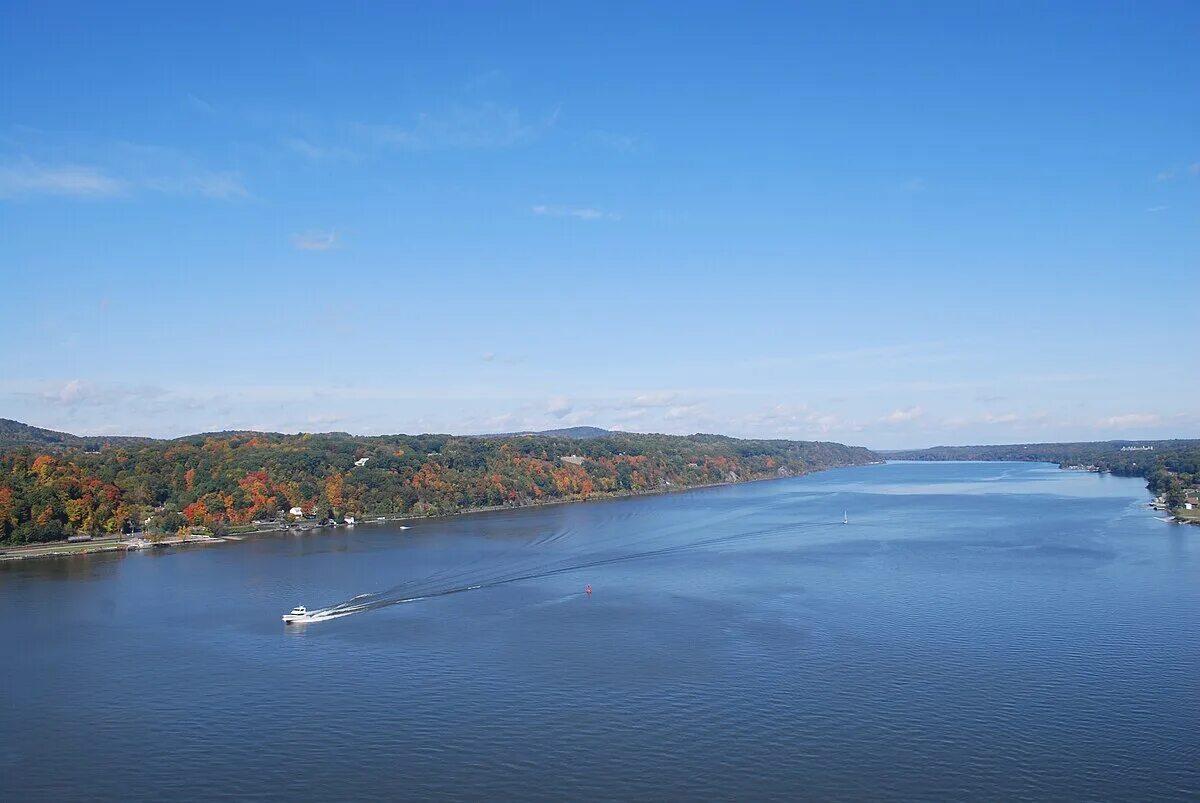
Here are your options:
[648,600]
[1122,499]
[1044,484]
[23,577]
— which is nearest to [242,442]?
[23,577]

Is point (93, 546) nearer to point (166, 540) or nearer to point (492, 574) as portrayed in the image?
point (166, 540)

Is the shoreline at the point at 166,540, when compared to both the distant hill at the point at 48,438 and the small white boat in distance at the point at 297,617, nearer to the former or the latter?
the small white boat in distance at the point at 297,617

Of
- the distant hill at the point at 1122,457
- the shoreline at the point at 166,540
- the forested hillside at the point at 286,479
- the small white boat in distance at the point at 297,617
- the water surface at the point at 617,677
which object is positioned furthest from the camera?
the distant hill at the point at 1122,457

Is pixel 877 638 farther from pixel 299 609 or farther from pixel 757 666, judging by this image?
pixel 299 609

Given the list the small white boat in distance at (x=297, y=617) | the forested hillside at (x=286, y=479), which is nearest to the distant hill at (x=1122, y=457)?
the forested hillside at (x=286, y=479)

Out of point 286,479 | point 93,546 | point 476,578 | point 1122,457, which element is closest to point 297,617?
point 476,578

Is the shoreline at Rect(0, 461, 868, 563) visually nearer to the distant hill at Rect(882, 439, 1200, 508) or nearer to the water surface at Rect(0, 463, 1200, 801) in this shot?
the water surface at Rect(0, 463, 1200, 801)

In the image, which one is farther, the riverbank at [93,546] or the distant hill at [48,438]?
the distant hill at [48,438]
